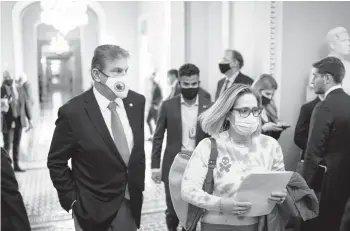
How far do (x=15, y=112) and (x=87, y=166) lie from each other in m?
4.87

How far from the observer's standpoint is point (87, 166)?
2.41m

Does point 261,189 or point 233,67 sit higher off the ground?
point 233,67

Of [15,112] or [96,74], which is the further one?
[15,112]

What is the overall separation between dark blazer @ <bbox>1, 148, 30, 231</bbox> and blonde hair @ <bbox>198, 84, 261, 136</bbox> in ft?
3.24

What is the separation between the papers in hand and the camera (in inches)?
74.0

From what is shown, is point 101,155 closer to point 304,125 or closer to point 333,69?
point 333,69

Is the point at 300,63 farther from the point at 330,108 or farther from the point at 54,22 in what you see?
the point at 54,22

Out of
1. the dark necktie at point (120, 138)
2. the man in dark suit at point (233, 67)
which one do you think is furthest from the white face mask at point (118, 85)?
the man in dark suit at point (233, 67)

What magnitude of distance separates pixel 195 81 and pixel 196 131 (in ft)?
1.48

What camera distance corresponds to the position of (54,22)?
9039 millimetres

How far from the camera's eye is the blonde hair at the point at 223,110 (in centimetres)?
211

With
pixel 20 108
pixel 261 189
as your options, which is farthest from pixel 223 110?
pixel 20 108

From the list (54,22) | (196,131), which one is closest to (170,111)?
(196,131)

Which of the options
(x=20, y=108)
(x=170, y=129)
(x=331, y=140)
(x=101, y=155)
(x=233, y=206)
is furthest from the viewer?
(x=20, y=108)
